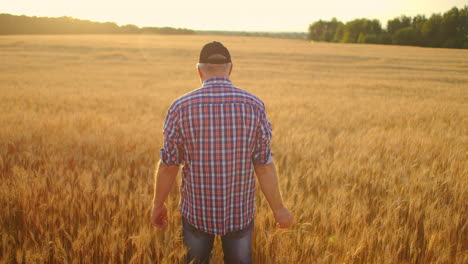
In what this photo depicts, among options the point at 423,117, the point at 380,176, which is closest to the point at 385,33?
the point at 423,117

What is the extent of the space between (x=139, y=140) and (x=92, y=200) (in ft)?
5.54

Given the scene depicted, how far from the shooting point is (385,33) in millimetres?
64750

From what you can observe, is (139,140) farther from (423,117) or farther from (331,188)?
(423,117)

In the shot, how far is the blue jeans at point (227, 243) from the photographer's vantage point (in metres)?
1.44

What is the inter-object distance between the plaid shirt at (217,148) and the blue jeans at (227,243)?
0.21ft

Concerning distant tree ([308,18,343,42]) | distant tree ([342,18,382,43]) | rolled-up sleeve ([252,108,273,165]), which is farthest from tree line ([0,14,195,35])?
rolled-up sleeve ([252,108,273,165])

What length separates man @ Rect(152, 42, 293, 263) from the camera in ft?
4.13

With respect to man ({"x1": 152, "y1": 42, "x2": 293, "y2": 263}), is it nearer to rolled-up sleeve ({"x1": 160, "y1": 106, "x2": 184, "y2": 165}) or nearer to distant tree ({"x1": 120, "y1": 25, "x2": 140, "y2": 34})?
rolled-up sleeve ({"x1": 160, "y1": 106, "x2": 184, "y2": 165})

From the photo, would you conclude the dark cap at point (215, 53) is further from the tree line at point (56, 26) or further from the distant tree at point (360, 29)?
the distant tree at point (360, 29)

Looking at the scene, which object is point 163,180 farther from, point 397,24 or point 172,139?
point 397,24

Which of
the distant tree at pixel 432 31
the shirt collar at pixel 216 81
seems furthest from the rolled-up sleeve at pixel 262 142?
the distant tree at pixel 432 31

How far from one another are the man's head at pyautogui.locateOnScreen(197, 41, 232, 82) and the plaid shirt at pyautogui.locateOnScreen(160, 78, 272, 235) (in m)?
0.04

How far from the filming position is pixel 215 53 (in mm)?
1253

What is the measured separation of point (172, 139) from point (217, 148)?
0.68 ft
